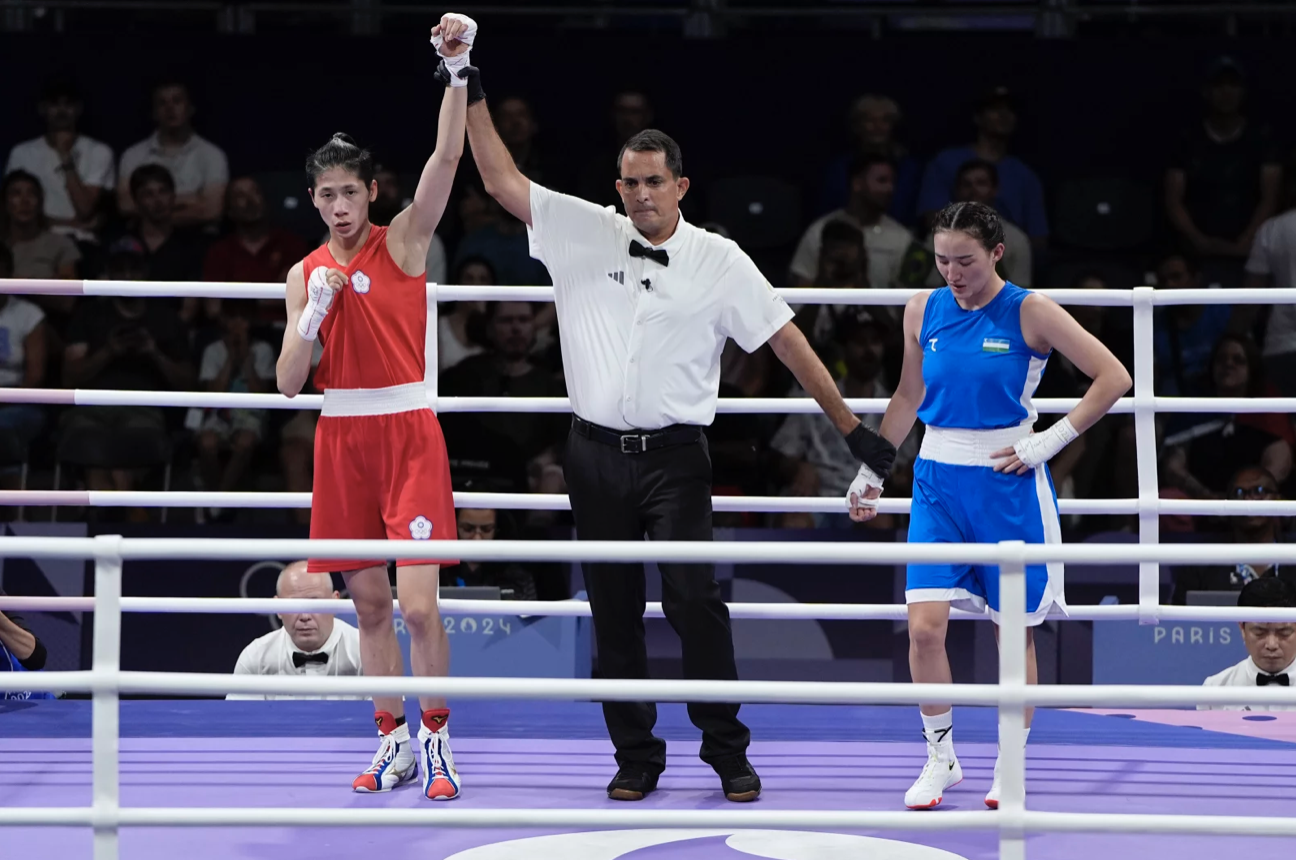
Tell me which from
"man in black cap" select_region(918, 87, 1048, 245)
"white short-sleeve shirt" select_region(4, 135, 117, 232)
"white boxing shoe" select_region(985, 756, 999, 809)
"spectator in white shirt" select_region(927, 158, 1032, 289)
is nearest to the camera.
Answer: "white boxing shoe" select_region(985, 756, 999, 809)

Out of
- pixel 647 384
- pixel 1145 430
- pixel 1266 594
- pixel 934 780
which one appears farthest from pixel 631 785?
pixel 1266 594

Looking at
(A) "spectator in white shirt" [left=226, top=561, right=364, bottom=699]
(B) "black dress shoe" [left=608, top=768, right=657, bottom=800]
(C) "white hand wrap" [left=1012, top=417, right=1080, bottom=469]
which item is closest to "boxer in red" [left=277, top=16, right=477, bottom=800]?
(B) "black dress shoe" [left=608, top=768, right=657, bottom=800]

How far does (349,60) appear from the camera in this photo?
8.17 meters

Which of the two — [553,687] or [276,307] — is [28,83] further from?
[553,687]

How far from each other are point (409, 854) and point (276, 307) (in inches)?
190

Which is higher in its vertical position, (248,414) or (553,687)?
(248,414)

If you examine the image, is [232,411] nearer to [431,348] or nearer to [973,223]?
[431,348]

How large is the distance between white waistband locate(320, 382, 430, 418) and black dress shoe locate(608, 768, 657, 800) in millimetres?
958

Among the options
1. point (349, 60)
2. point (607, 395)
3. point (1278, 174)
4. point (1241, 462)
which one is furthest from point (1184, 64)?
point (607, 395)

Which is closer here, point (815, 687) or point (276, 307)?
point (815, 687)

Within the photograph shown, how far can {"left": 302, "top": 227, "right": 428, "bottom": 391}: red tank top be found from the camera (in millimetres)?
3680

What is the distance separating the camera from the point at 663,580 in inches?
146

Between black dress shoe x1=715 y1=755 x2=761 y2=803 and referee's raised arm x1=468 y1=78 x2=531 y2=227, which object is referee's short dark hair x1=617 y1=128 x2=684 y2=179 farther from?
black dress shoe x1=715 y1=755 x2=761 y2=803

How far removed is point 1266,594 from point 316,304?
3.07 meters
